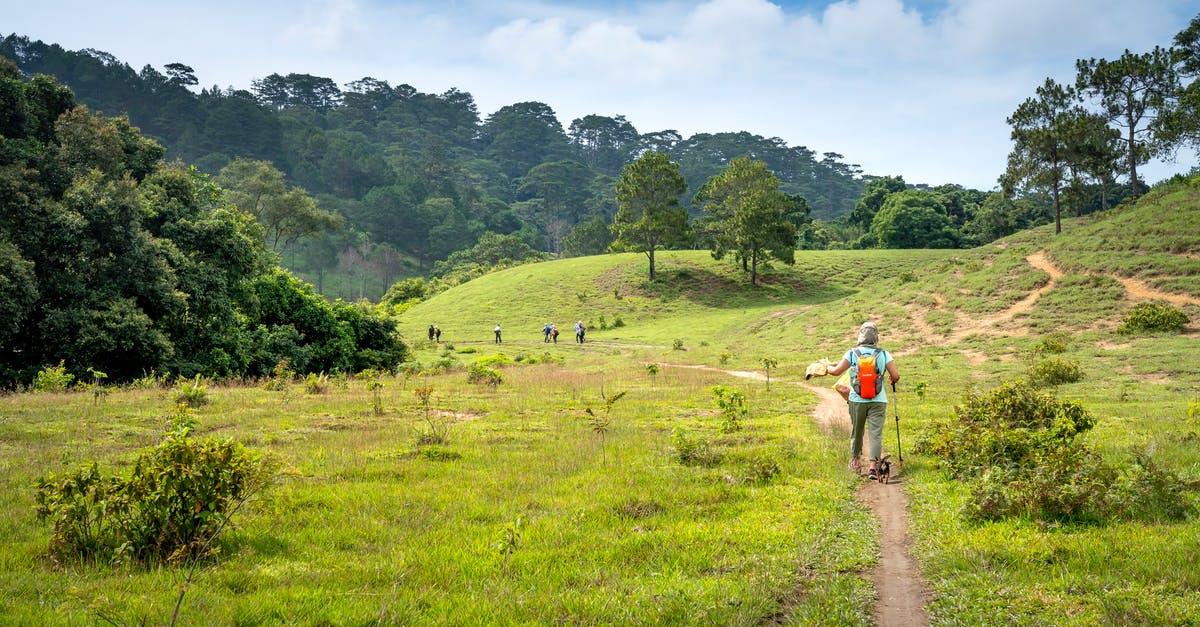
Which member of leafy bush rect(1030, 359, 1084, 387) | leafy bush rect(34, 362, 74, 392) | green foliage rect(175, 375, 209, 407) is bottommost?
leafy bush rect(1030, 359, 1084, 387)

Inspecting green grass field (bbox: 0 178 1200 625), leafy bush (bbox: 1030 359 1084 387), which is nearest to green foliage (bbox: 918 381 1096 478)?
green grass field (bbox: 0 178 1200 625)

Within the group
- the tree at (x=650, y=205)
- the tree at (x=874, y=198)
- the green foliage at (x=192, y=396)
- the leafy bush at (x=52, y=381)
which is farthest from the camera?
the tree at (x=874, y=198)

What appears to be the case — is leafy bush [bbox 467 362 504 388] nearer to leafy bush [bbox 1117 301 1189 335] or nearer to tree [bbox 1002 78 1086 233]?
leafy bush [bbox 1117 301 1189 335]

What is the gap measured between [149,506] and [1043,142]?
62.7 meters

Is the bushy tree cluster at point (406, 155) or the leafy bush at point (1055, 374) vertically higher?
the bushy tree cluster at point (406, 155)

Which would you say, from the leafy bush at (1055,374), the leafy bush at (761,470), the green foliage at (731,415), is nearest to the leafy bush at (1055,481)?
the leafy bush at (761,470)

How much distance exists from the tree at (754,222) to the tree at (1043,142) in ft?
64.7

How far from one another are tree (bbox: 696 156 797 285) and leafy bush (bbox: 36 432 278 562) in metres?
59.9

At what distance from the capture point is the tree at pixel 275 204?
7694 cm

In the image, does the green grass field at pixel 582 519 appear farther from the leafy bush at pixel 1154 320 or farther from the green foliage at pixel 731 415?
the leafy bush at pixel 1154 320

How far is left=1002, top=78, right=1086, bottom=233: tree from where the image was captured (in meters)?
50.8

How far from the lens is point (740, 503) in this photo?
784cm

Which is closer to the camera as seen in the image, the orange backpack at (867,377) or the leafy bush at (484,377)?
the orange backpack at (867,377)

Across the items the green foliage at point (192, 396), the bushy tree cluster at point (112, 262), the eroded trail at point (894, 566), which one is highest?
the bushy tree cluster at point (112, 262)
